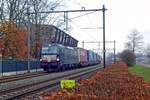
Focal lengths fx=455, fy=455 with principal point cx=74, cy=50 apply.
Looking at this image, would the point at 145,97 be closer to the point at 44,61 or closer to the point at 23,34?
the point at 44,61

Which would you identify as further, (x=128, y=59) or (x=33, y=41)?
(x=128, y=59)

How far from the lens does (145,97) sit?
1173 centimetres

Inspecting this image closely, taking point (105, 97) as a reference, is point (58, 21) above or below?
above

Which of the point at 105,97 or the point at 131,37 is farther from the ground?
the point at 131,37

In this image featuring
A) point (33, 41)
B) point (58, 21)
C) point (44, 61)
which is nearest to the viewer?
point (44, 61)

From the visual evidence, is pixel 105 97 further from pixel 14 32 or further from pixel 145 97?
pixel 14 32

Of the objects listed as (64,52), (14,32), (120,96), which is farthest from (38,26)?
(120,96)

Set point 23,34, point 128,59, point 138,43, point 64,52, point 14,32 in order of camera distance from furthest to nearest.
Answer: point 138,43, point 128,59, point 23,34, point 14,32, point 64,52

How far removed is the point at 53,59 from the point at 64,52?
4255 millimetres

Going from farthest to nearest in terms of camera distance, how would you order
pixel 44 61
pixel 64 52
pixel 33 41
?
pixel 33 41 → pixel 64 52 → pixel 44 61

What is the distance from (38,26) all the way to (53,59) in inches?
993

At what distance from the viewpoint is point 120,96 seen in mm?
11977

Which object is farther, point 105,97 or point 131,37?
point 131,37

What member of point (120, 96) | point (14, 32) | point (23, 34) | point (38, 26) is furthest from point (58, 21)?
point (120, 96)
